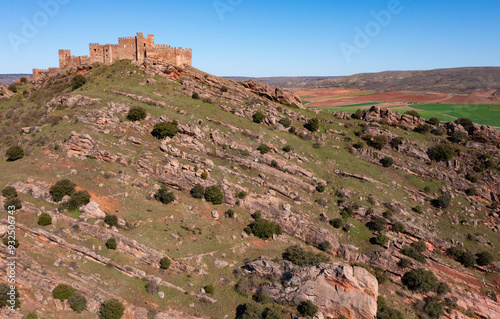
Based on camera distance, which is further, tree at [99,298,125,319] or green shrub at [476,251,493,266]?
green shrub at [476,251,493,266]

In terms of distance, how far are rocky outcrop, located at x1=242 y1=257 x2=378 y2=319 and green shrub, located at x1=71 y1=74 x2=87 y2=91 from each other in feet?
212

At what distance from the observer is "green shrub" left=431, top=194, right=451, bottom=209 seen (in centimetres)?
4884

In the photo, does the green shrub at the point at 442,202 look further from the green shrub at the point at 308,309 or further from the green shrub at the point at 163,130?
the green shrub at the point at 163,130

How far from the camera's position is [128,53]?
72750mm

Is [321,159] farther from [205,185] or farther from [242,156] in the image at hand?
[205,185]

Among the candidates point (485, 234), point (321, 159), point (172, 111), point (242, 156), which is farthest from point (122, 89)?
point (485, 234)

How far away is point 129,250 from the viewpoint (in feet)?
110

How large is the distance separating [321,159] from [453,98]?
155 meters

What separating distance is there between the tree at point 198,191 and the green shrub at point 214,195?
2.43ft

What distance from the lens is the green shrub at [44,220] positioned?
104ft

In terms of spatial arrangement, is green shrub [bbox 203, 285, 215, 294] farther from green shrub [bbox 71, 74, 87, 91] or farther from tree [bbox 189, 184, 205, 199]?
green shrub [bbox 71, 74, 87, 91]

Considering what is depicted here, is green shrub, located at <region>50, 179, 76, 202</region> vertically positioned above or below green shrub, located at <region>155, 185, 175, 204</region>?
above

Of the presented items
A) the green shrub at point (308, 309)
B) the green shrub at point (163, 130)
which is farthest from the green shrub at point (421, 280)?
the green shrub at point (163, 130)

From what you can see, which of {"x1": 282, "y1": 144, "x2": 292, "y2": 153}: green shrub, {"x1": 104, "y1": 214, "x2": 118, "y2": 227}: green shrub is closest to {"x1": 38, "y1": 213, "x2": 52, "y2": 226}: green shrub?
{"x1": 104, "y1": 214, "x2": 118, "y2": 227}: green shrub
